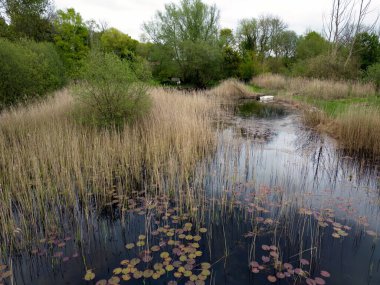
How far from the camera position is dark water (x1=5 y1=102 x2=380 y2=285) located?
116 inches

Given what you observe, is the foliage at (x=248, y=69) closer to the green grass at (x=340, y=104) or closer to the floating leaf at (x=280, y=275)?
the green grass at (x=340, y=104)

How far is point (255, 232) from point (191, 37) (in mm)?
25218

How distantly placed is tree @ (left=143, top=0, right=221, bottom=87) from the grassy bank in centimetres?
878

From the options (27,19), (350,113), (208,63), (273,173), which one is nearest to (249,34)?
(208,63)

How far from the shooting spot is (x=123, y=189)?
4.80m

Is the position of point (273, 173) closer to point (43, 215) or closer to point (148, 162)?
point (148, 162)

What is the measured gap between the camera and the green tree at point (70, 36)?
1794 centimetres

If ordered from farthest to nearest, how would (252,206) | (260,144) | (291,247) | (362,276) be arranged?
(260,144), (252,206), (291,247), (362,276)

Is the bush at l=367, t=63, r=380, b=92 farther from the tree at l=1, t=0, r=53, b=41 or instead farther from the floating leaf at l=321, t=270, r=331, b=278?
the tree at l=1, t=0, r=53, b=41

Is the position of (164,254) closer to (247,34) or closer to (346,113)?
(346,113)

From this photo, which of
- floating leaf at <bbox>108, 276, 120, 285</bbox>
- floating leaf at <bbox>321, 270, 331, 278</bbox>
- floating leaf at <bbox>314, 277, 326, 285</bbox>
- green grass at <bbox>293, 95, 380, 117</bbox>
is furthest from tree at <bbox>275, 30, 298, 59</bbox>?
floating leaf at <bbox>108, 276, 120, 285</bbox>

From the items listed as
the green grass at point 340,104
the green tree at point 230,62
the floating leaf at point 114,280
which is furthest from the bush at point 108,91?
the green tree at point 230,62

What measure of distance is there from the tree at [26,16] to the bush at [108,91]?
12672 millimetres

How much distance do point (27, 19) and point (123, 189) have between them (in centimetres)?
1815
